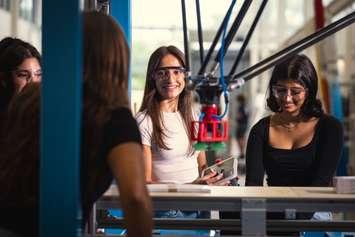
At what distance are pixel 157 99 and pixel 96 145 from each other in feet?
5.41

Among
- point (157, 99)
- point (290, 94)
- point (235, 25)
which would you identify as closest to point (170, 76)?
point (157, 99)

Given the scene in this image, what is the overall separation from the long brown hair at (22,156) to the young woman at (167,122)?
1.36m

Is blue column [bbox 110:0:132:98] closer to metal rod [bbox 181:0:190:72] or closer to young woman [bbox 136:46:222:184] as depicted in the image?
young woman [bbox 136:46:222:184]

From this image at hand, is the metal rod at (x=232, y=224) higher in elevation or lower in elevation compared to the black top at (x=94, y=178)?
lower

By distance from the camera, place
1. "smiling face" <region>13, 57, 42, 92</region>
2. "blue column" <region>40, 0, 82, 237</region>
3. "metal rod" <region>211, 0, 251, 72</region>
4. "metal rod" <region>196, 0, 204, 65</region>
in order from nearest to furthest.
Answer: "blue column" <region>40, 0, 82, 237</region> < "metal rod" <region>211, 0, 251, 72</region> < "metal rod" <region>196, 0, 204, 65</region> < "smiling face" <region>13, 57, 42, 92</region>

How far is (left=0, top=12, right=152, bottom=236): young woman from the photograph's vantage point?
161 cm

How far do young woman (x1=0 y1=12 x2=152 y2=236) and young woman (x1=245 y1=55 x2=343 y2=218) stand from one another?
1347 mm

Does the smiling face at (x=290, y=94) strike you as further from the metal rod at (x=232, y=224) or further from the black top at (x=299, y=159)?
the metal rod at (x=232, y=224)

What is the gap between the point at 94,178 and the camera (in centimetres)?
173

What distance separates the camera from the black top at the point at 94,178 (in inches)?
64.5

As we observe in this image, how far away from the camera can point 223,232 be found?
306 cm

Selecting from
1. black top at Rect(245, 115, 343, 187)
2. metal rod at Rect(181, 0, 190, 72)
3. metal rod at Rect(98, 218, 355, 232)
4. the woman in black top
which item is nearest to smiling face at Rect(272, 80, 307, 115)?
the woman in black top

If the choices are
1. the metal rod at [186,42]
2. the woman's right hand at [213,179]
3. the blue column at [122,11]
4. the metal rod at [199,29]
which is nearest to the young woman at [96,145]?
the metal rod at [199,29]

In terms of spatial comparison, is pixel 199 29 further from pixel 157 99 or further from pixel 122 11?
pixel 122 11
